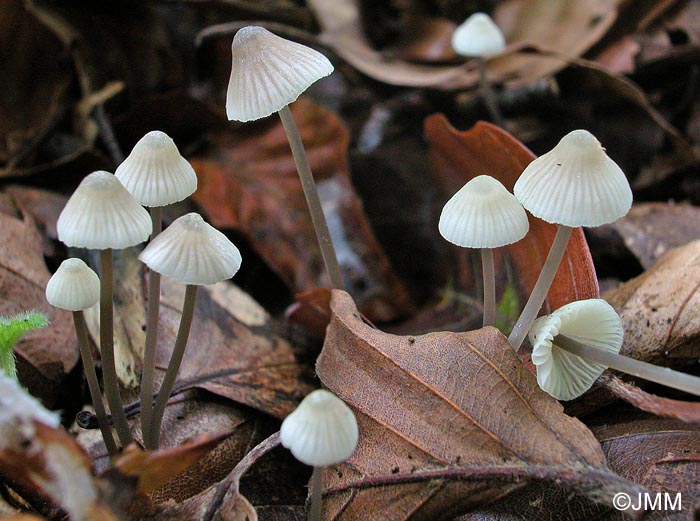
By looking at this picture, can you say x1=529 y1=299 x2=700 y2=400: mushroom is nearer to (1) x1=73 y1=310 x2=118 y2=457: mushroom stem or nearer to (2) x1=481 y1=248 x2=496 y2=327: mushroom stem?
(2) x1=481 y1=248 x2=496 y2=327: mushroom stem

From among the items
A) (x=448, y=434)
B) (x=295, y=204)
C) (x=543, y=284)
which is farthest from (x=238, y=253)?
(x=295, y=204)

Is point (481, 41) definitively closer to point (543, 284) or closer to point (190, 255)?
point (543, 284)

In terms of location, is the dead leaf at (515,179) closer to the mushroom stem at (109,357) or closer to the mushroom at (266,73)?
the mushroom at (266,73)

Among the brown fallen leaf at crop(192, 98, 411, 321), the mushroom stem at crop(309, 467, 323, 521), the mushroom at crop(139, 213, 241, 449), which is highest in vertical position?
the mushroom at crop(139, 213, 241, 449)

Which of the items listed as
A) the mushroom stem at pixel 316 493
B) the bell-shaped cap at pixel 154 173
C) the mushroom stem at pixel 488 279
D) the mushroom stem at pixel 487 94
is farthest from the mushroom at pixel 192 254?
the mushroom stem at pixel 487 94

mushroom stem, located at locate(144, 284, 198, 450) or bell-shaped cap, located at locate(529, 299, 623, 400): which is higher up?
bell-shaped cap, located at locate(529, 299, 623, 400)

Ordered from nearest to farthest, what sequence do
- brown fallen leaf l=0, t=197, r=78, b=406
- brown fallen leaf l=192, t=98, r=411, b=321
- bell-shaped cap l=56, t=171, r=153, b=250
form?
bell-shaped cap l=56, t=171, r=153, b=250 → brown fallen leaf l=0, t=197, r=78, b=406 → brown fallen leaf l=192, t=98, r=411, b=321

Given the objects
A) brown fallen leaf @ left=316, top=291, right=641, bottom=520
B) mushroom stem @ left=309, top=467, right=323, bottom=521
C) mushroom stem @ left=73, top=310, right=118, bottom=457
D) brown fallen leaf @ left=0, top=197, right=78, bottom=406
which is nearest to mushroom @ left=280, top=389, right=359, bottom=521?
mushroom stem @ left=309, top=467, right=323, bottom=521
